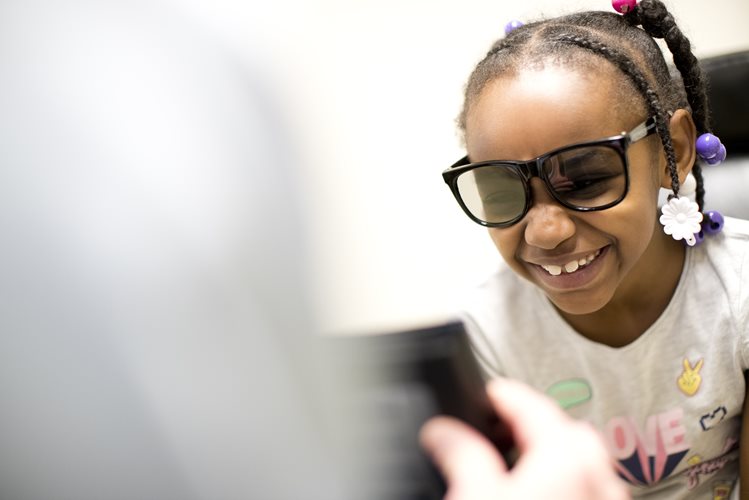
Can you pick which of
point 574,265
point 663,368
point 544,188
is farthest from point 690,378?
point 544,188

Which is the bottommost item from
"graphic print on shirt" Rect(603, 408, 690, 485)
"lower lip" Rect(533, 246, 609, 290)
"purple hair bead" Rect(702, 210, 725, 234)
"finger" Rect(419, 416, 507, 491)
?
"graphic print on shirt" Rect(603, 408, 690, 485)

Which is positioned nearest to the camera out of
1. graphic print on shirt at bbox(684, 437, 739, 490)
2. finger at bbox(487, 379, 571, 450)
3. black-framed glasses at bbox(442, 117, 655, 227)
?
finger at bbox(487, 379, 571, 450)

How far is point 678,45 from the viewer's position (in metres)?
0.79

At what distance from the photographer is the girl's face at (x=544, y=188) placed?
668 mm

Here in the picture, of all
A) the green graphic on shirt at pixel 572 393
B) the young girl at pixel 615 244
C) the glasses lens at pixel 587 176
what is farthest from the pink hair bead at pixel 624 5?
the green graphic on shirt at pixel 572 393

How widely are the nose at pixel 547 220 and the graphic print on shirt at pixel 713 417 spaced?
1.13 ft

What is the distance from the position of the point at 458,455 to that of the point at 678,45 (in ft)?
2.24

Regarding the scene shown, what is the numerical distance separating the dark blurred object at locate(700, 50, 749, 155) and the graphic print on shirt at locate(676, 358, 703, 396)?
51cm

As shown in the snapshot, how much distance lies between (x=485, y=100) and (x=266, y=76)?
50cm

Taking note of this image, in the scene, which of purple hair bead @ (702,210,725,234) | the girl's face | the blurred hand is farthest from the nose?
the blurred hand

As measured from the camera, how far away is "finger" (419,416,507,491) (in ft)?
1.02

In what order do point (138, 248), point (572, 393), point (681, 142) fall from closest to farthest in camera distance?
point (138, 248), point (681, 142), point (572, 393)

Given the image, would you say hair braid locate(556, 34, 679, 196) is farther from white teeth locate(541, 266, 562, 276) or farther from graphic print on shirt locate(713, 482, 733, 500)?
graphic print on shirt locate(713, 482, 733, 500)

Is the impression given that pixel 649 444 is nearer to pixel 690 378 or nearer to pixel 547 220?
pixel 690 378
